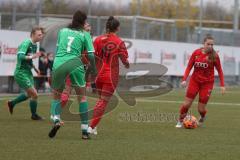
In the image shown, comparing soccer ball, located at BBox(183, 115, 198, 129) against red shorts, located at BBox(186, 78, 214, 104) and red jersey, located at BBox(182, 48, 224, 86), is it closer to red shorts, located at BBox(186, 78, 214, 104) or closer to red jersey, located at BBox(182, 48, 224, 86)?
red shorts, located at BBox(186, 78, 214, 104)

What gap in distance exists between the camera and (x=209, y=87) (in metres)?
16.2

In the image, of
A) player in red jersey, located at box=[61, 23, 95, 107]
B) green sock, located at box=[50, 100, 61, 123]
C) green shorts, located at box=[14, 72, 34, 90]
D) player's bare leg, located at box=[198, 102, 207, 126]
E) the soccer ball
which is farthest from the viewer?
green shorts, located at box=[14, 72, 34, 90]

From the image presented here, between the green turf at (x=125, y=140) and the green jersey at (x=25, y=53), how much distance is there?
119 cm

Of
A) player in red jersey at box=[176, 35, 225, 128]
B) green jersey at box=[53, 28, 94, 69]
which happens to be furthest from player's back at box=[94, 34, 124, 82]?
player in red jersey at box=[176, 35, 225, 128]

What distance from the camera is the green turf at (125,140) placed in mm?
10773

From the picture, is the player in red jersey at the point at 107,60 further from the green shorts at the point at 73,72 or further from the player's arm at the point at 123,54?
the green shorts at the point at 73,72

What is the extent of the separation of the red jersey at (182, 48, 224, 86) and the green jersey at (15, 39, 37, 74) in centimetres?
355

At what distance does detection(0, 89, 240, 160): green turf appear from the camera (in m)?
10.8

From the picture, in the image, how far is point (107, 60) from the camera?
44.8 ft

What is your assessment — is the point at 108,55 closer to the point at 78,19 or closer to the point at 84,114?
the point at 78,19

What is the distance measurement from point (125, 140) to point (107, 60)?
1646 mm

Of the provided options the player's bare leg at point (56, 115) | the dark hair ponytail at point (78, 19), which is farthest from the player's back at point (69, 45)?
the player's bare leg at point (56, 115)

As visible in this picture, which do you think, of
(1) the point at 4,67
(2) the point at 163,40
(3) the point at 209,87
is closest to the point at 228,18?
(2) the point at 163,40

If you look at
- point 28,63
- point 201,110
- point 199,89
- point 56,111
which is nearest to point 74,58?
point 56,111
